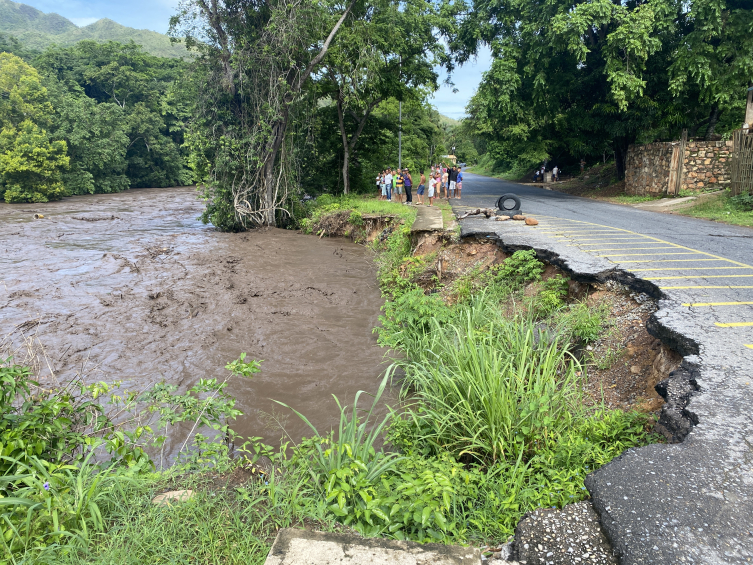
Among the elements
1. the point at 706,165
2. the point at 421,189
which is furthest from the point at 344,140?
the point at 706,165

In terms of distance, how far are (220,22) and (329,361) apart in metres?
15.4

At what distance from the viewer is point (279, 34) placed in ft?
53.3

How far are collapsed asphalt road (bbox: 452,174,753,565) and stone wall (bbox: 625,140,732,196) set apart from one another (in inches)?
431

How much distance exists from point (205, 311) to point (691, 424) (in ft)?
28.8

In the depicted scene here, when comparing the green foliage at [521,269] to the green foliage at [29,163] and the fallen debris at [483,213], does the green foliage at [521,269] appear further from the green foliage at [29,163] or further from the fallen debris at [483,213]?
the green foliage at [29,163]

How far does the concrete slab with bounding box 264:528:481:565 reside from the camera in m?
2.35

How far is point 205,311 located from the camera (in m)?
9.90

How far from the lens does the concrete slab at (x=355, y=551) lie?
2.35 metres

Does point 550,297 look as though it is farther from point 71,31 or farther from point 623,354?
point 71,31

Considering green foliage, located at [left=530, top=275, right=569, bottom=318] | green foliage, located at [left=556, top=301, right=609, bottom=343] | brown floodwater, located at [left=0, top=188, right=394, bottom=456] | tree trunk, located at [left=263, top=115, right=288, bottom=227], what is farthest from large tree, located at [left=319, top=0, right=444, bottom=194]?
green foliage, located at [left=556, top=301, right=609, bottom=343]

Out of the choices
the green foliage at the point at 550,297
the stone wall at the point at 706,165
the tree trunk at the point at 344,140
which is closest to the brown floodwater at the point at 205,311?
the green foliage at the point at 550,297

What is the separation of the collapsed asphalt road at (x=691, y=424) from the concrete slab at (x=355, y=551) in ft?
2.83

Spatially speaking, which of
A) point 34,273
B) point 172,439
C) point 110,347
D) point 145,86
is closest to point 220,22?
point 34,273

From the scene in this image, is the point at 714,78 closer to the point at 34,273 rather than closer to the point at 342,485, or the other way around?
the point at 342,485
